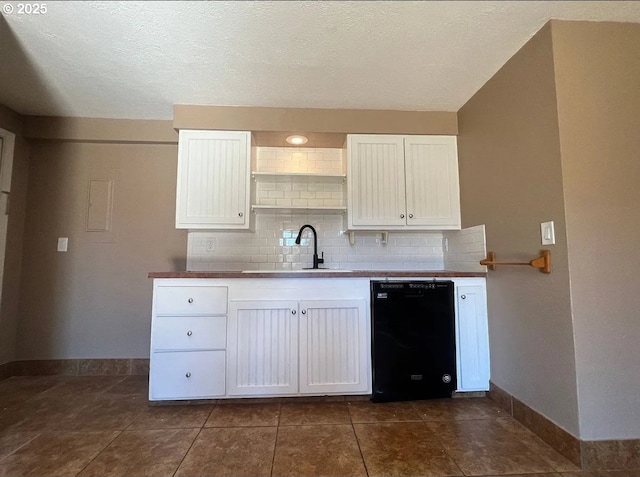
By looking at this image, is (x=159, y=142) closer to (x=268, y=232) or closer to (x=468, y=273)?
(x=268, y=232)

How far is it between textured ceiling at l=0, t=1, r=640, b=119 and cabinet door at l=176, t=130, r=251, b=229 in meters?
0.30

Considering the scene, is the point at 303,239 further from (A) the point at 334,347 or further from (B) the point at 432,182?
(B) the point at 432,182

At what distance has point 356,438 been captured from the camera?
1656 millimetres

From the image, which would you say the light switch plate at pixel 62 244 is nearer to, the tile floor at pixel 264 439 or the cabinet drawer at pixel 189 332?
the tile floor at pixel 264 439

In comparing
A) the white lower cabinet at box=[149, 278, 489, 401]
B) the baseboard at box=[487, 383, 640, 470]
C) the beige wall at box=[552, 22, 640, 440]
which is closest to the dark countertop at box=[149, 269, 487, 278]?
the white lower cabinet at box=[149, 278, 489, 401]

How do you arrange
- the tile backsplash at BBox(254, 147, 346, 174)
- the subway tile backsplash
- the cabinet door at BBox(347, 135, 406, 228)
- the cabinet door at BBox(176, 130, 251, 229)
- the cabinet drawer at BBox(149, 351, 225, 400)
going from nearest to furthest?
the cabinet drawer at BBox(149, 351, 225, 400), the cabinet door at BBox(176, 130, 251, 229), the cabinet door at BBox(347, 135, 406, 228), the subway tile backsplash, the tile backsplash at BBox(254, 147, 346, 174)

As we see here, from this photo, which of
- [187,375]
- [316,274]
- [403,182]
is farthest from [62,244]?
[403,182]

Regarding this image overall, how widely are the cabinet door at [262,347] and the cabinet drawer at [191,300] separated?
3.6 inches

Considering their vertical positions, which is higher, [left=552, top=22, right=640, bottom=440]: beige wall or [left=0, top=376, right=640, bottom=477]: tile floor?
[left=552, top=22, right=640, bottom=440]: beige wall

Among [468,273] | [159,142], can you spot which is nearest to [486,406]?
[468,273]

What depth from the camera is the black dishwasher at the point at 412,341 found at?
209 centimetres

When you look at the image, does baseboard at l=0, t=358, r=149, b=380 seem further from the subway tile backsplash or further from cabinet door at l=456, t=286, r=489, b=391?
cabinet door at l=456, t=286, r=489, b=391

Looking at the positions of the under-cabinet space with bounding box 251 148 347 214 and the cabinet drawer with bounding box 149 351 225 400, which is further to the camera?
the under-cabinet space with bounding box 251 148 347 214

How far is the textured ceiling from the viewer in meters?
1.53
